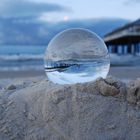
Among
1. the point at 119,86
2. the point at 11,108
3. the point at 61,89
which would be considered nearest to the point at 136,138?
the point at 119,86

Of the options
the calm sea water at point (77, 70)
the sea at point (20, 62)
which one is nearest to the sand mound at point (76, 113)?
the calm sea water at point (77, 70)

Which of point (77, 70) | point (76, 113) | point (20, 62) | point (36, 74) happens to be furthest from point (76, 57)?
point (20, 62)

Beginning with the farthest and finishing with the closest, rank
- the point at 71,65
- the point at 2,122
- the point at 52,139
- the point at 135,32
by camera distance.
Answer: the point at 135,32 < the point at 71,65 < the point at 2,122 < the point at 52,139

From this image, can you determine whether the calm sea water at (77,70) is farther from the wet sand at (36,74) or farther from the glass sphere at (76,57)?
the wet sand at (36,74)

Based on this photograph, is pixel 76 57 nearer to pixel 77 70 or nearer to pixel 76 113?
pixel 77 70

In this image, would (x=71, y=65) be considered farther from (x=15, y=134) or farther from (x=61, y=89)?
(x=15, y=134)
